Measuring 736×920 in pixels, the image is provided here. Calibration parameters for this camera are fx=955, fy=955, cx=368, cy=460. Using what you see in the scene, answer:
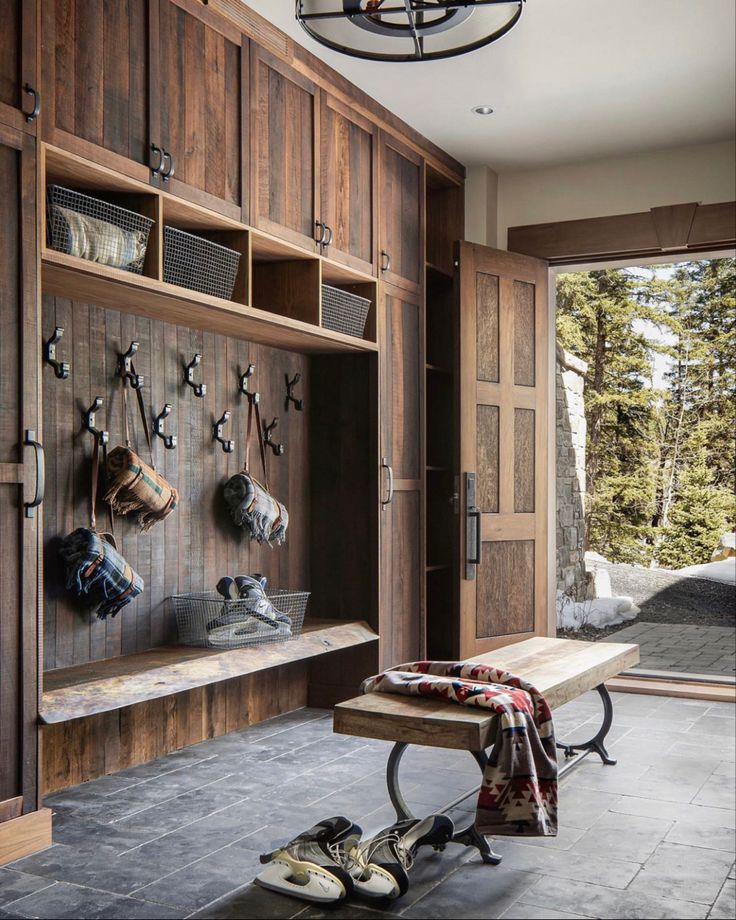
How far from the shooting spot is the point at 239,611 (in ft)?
12.3

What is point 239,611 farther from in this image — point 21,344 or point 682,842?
point 682,842

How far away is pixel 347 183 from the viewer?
4.48 meters

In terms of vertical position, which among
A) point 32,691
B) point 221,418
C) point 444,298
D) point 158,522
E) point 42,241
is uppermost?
point 444,298

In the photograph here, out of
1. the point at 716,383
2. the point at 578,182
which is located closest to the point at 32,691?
the point at 578,182

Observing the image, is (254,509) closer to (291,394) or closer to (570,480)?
(291,394)

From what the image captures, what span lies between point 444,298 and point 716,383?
12.8 ft

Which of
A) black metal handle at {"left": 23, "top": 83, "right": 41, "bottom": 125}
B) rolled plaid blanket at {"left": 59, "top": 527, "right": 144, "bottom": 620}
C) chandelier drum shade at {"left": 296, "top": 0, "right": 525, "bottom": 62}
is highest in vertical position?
chandelier drum shade at {"left": 296, "top": 0, "right": 525, "bottom": 62}

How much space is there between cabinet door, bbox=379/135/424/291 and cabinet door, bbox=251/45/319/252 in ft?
2.14

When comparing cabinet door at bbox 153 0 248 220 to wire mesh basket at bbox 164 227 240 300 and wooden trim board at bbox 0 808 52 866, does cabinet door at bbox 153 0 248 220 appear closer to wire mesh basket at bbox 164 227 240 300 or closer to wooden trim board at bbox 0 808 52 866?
wire mesh basket at bbox 164 227 240 300

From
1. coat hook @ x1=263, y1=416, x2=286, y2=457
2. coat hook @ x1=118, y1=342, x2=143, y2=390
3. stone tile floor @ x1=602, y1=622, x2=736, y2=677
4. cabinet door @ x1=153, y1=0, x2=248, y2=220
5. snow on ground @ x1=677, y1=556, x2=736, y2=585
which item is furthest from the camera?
snow on ground @ x1=677, y1=556, x2=736, y2=585

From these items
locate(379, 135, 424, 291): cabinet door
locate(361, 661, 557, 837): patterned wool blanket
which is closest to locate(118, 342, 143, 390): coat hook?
locate(361, 661, 557, 837): patterned wool blanket

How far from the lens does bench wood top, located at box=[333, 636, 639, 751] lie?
2.51 meters

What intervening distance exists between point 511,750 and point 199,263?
79.4 inches

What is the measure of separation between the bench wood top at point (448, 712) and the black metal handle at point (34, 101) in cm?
190
